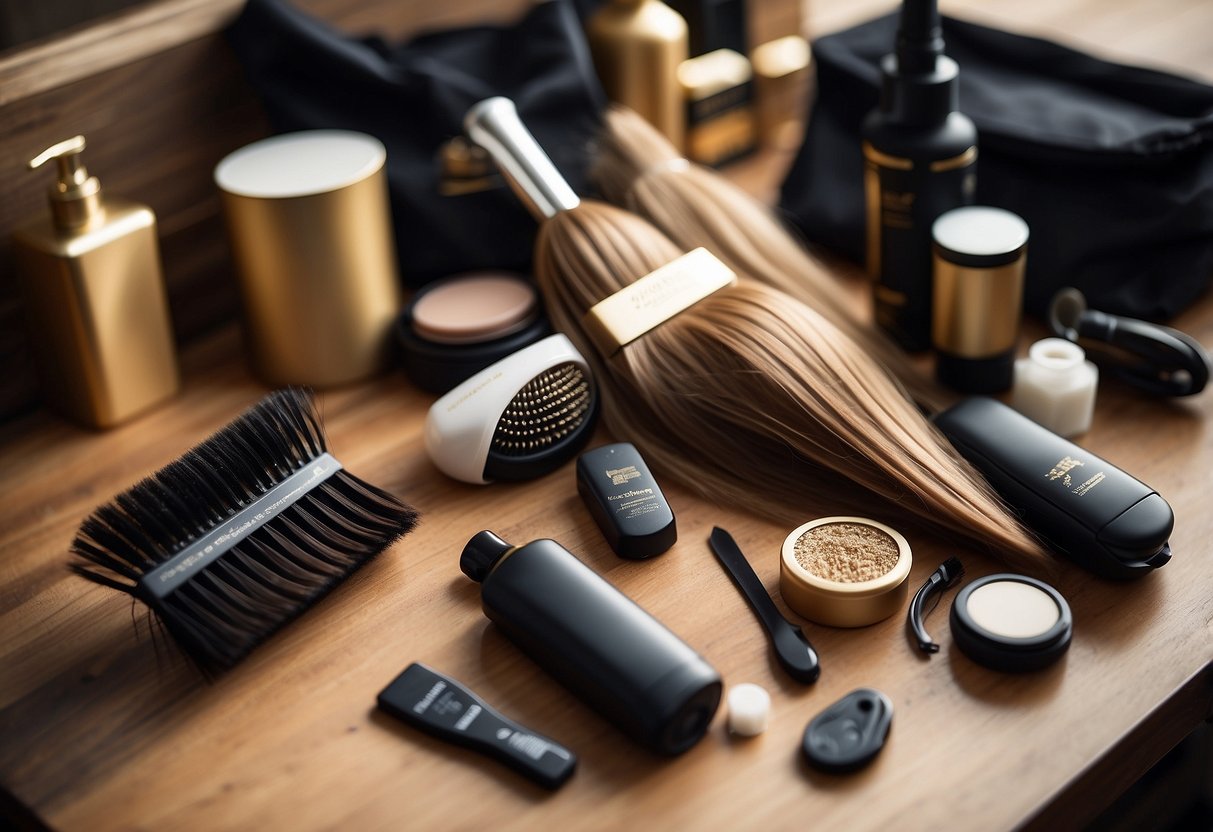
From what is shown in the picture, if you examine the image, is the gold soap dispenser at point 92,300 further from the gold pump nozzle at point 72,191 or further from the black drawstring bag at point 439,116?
the black drawstring bag at point 439,116

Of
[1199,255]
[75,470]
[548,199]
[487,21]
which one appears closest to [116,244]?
[75,470]

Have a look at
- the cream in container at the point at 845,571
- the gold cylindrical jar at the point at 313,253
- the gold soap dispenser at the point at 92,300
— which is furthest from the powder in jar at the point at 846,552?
the gold soap dispenser at the point at 92,300

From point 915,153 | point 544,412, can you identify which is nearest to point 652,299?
point 544,412

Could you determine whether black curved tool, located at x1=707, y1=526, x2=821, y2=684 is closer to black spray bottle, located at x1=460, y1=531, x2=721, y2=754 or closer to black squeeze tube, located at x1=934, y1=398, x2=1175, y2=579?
black spray bottle, located at x1=460, y1=531, x2=721, y2=754

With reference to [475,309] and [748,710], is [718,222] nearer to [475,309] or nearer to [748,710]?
[475,309]

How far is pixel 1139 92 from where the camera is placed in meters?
0.93

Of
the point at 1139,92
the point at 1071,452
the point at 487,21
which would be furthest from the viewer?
the point at 487,21

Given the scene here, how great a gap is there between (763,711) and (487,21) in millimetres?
726

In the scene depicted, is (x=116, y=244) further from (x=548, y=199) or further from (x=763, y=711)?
(x=763, y=711)

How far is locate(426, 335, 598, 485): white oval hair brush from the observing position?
75cm

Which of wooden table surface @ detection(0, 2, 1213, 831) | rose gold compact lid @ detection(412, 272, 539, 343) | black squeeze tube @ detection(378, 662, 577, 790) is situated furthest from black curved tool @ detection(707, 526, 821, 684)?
rose gold compact lid @ detection(412, 272, 539, 343)

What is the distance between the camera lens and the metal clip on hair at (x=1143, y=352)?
0.79 metres

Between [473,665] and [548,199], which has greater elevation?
[548,199]

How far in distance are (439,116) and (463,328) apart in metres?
0.20
